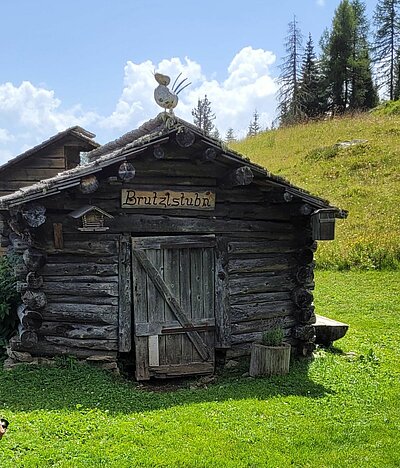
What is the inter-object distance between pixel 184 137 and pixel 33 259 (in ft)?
9.88

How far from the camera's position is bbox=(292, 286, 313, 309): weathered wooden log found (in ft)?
33.6

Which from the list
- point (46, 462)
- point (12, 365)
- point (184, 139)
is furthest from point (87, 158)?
point (46, 462)

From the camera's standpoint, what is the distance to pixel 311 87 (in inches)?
2056

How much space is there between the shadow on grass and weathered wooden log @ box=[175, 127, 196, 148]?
3793mm

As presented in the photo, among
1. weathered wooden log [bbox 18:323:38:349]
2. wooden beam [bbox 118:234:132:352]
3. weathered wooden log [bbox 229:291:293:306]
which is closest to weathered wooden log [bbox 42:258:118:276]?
wooden beam [bbox 118:234:132:352]

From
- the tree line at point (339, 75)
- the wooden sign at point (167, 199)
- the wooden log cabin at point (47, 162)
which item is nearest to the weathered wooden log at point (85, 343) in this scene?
the wooden sign at point (167, 199)

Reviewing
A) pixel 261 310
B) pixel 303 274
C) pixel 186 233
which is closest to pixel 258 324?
pixel 261 310

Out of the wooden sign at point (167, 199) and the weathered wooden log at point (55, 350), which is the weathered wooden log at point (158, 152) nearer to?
the wooden sign at point (167, 199)

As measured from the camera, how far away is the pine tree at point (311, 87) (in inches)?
2004

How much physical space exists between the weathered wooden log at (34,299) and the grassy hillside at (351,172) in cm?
1404

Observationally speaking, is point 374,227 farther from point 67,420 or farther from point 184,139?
point 67,420

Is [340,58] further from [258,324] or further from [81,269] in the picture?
[81,269]

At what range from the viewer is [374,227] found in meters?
23.2

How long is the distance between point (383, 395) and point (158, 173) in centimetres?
490
